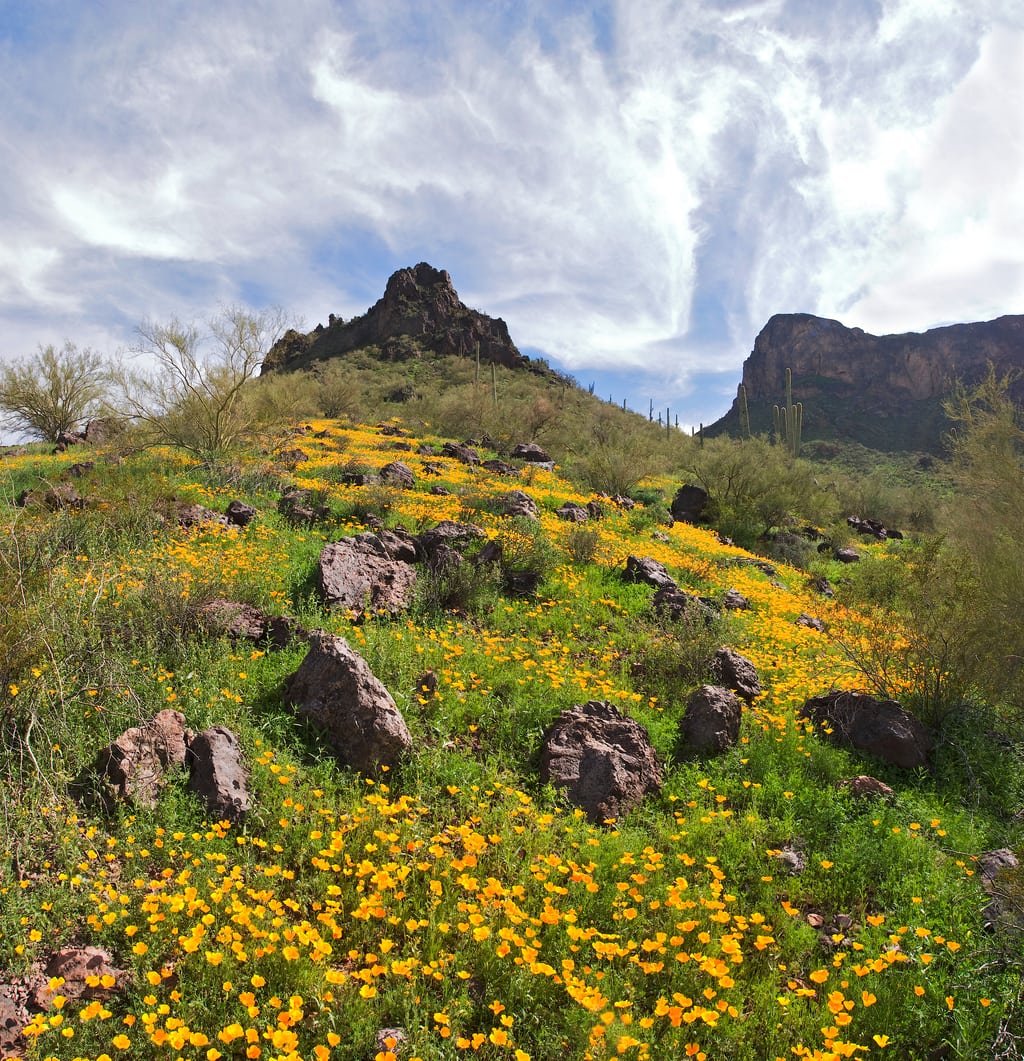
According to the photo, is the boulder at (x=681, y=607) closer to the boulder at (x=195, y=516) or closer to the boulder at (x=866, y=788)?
the boulder at (x=866, y=788)

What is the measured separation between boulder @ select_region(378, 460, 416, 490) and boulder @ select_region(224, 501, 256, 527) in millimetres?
3018

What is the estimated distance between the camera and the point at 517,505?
454 inches

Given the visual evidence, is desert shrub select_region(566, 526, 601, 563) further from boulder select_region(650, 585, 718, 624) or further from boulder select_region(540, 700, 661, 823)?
boulder select_region(540, 700, 661, 823)

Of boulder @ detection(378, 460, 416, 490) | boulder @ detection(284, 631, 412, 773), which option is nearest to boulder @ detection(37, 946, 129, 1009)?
boulder @ detection(284, 631, 412, 773)

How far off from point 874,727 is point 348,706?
436cm

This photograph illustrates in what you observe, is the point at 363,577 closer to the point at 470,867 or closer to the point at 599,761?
the point at 599,761

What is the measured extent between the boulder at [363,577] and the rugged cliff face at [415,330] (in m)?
63.3

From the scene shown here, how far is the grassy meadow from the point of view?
2691mm

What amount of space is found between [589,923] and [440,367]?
2460 inches

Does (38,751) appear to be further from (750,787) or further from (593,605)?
(593,605)

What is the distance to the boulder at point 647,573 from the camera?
359 inches

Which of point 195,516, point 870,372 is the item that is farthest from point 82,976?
point 870,372

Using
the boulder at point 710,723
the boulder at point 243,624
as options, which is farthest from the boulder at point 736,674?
the boulder at point 243,624

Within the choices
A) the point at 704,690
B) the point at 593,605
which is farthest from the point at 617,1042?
the point at 593,605
